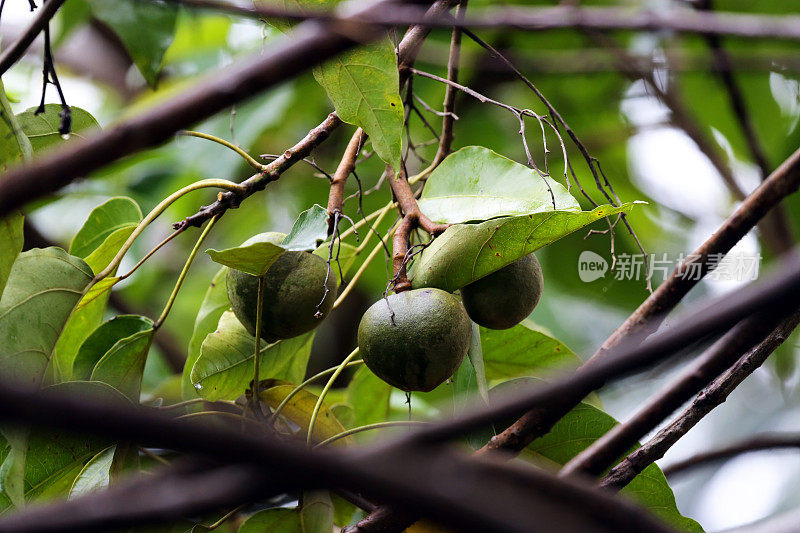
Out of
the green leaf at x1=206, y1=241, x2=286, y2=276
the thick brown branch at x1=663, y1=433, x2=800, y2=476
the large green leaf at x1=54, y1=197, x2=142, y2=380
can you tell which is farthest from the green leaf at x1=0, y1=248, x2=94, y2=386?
the thick brown branch at x1=663, y1=433, x2=800, y2=476

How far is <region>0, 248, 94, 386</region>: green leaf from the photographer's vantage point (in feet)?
1.66

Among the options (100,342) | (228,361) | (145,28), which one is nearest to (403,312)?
(228,361)

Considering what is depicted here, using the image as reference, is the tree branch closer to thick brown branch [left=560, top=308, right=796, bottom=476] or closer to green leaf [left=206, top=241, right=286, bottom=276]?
green leaf [left=206, top=241, right=286, bottom=276]

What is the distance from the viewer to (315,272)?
1.85ft

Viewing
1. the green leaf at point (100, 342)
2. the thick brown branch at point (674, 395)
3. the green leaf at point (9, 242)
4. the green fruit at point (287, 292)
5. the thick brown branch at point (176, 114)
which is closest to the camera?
the thick brown branch at point (176, 114)

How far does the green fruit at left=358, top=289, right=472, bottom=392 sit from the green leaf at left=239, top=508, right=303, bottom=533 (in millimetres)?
172

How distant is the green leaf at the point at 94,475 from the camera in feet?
1.78

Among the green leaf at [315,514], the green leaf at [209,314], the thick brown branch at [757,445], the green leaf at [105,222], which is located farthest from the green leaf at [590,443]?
the green leaf at [105,222]

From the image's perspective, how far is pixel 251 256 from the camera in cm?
50

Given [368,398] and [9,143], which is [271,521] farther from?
[9,143]

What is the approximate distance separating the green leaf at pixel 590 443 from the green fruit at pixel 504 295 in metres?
0.07

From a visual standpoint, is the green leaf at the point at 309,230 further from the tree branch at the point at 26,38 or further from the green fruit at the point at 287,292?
the tree branch at the point at 26,38

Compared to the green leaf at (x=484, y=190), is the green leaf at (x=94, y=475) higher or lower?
lower

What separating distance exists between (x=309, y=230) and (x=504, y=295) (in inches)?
6.1
